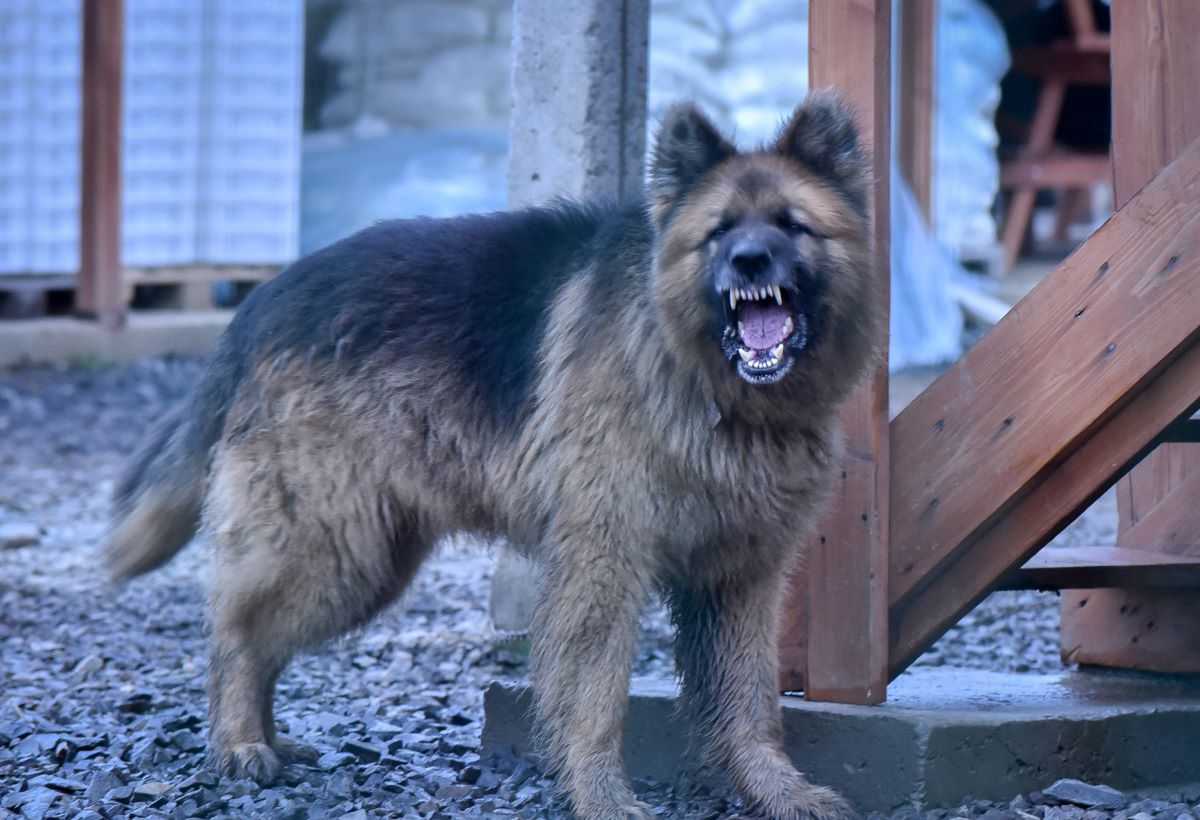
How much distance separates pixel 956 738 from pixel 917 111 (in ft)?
29.1

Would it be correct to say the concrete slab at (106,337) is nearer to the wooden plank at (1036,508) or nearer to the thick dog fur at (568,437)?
the thick dog fur at (568,437)

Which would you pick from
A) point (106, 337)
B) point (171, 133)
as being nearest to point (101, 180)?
point (171, 133)

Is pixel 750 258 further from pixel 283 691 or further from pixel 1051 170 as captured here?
pixel 1051 170

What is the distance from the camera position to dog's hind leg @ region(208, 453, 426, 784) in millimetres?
4070

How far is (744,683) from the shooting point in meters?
3.91

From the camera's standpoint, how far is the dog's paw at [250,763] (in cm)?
400

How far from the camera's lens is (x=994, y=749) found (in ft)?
12.5

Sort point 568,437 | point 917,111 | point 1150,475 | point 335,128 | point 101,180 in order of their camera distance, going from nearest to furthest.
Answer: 1. point 568,437
2. point 1150,475
3. point 101,180
4. point 917,111
5. point 335,128

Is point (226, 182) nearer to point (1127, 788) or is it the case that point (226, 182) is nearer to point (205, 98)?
point (205, 98)

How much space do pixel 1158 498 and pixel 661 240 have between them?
205 cm

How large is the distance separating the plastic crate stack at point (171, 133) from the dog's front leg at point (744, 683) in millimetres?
7804

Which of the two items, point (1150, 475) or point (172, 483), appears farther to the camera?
point (1150, 475)

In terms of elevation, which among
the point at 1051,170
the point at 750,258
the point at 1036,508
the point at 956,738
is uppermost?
the point at 1051,170

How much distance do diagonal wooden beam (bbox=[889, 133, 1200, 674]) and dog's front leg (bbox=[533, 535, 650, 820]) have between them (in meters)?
0.81
